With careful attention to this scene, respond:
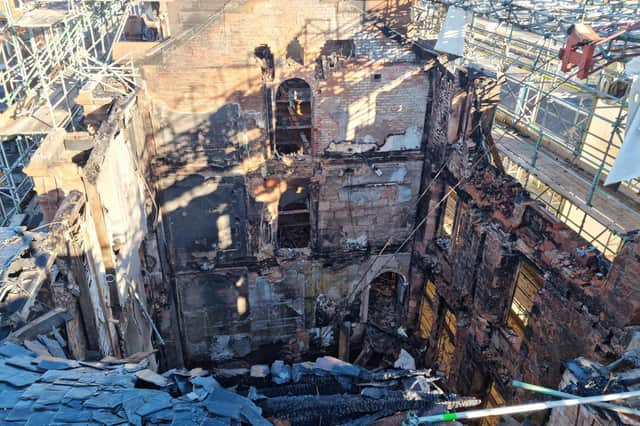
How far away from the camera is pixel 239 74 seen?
1154 cm

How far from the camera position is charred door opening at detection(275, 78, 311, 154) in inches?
569

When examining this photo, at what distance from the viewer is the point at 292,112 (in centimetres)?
1485

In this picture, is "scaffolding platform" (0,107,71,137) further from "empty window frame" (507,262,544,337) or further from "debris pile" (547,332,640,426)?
"debris pile" (547,332,640,426)

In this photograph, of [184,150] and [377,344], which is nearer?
[184,150]

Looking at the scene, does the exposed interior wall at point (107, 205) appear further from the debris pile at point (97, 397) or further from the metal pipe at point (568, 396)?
the metal pipe at point (568, 396)

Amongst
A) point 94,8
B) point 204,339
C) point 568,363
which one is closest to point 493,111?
point 568,363

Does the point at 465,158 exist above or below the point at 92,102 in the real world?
below

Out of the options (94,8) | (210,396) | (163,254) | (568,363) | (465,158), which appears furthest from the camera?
(94,8)

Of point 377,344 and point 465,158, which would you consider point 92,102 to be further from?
point 377,344

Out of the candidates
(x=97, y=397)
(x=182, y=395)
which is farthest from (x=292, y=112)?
(x=97, y=397)

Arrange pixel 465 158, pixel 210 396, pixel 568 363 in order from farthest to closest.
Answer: pixel 465 158
pixel 568 363
pixel 210 396

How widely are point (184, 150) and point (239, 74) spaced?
223 cm

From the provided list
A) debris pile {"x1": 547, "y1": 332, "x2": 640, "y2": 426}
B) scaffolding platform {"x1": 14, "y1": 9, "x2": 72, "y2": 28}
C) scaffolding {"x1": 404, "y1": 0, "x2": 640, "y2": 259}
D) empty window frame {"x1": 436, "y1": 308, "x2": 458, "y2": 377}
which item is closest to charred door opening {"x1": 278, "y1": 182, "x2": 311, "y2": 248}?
empty window frame {"x1": 436, "y1": 308, "x2": 458, "y2": 377}

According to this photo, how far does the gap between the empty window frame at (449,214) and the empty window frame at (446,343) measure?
205 cm
